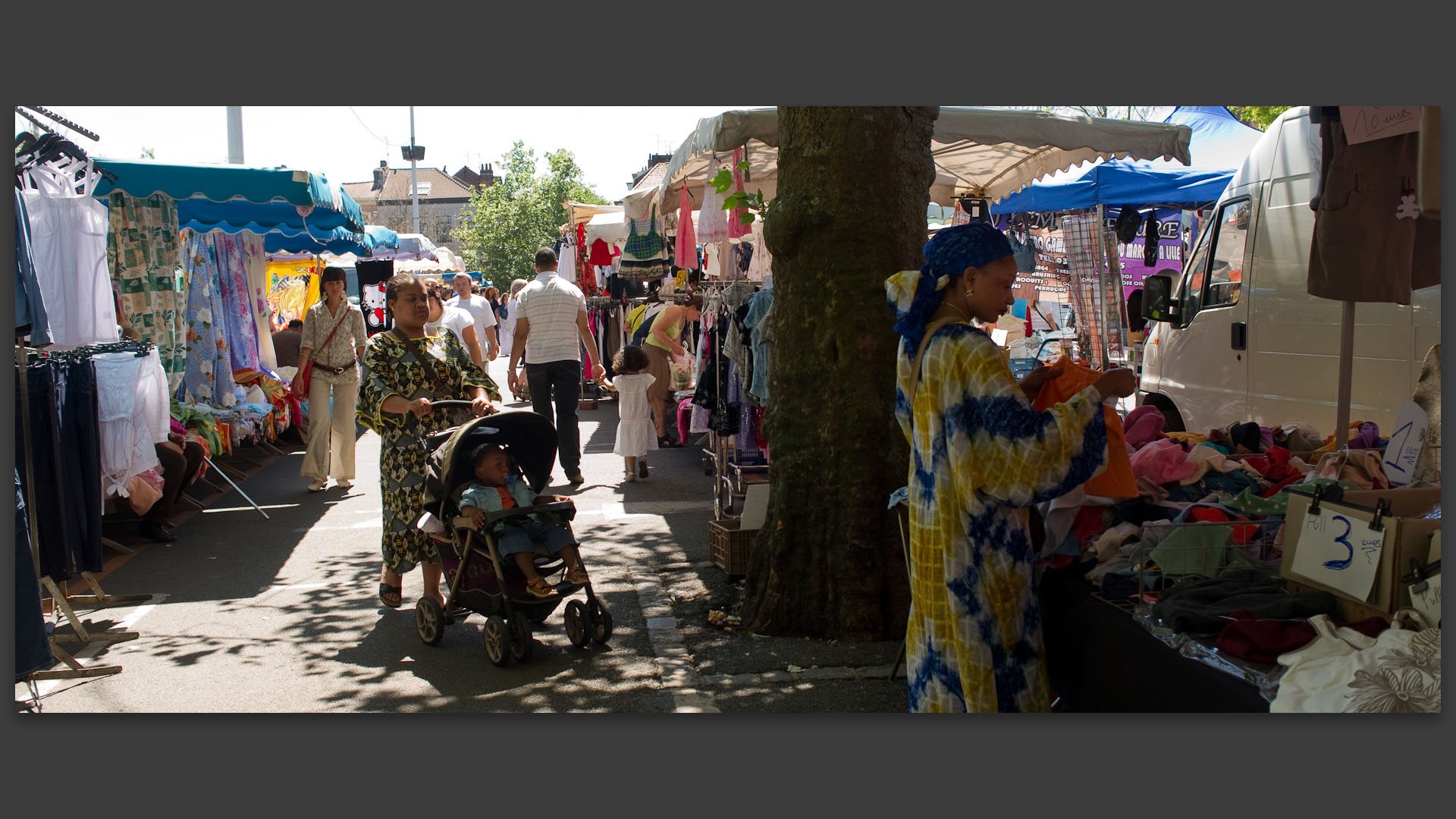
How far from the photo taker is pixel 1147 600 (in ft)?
11.9

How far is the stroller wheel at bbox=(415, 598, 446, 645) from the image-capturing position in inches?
220

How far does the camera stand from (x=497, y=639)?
5.21 metres

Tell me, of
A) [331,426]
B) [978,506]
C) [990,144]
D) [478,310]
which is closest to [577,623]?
[978,506]

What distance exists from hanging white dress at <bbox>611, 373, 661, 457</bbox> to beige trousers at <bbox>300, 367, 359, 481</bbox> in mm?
2329

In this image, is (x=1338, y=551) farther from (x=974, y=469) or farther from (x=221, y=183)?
(x=221, y=183)

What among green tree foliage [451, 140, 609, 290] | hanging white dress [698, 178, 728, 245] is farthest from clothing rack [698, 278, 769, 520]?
green tree foliage [451, 140, 609, 290]

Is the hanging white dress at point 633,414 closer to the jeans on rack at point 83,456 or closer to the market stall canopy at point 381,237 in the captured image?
the jeans on rack at point 83,456

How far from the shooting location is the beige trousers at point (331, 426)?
9.76m

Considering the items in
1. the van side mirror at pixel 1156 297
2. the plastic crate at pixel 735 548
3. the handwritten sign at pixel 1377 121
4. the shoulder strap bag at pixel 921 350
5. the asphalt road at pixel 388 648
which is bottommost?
the asphalt road at pixel 388 648

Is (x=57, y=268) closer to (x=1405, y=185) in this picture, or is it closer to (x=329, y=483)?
(x=329, y=483)

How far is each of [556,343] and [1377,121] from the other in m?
6.67

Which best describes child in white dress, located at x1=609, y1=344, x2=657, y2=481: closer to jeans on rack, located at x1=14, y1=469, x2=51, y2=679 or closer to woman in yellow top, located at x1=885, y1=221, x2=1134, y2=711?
jeans on rack, located at x1=14, y1=469, x2=51, y2=679

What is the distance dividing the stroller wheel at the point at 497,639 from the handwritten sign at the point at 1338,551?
3301 mm

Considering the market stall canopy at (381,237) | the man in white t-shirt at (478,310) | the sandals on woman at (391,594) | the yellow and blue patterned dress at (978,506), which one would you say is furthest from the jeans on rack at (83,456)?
the market stall canopy at (381,237)
